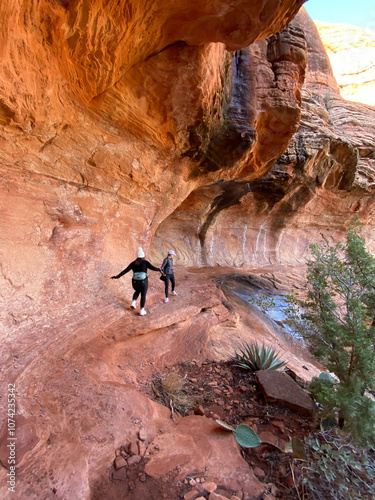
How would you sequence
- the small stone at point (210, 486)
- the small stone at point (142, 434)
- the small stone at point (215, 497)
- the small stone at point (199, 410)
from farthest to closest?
the small stone at point (199, 410) < the small stone at point (142, 434) < the small stone at point (210, 486) < the small stone at point (215, 497)

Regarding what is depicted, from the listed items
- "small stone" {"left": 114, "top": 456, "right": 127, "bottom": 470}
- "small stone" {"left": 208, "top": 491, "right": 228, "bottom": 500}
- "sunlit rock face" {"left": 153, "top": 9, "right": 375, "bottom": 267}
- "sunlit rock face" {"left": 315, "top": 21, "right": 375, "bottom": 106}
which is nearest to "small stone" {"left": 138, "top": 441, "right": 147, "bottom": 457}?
"small stone" {"left": 114, "top": 456, "right": 127, "bottom": 470}

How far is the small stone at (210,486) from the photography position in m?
2.22

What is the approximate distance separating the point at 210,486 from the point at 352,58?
33.7 m

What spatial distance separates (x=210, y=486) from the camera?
2.24m

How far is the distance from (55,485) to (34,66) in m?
4.68

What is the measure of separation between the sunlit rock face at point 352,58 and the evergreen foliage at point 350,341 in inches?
1023

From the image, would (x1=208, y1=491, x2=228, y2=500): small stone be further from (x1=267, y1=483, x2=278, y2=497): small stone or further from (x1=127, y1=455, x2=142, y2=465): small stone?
(x1=127, y1=455, x2=142, y2=465): small stone

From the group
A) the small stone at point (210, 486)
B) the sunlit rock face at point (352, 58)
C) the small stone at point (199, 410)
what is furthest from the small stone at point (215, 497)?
the sunlit rock face at point (352, 58)

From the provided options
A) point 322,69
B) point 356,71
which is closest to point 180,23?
point 322,69

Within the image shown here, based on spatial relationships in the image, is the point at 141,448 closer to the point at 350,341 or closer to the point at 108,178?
the point at 350,341

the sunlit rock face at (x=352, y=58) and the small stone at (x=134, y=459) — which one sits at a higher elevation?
the sunlit rock face at (x=352, y=58)

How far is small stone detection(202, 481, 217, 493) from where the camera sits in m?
2.22

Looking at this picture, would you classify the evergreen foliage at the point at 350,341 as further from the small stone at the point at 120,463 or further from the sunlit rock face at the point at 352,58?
the sunlit rock face at the point at 352,58

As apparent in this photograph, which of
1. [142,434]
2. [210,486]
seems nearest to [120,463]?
[142,434]
